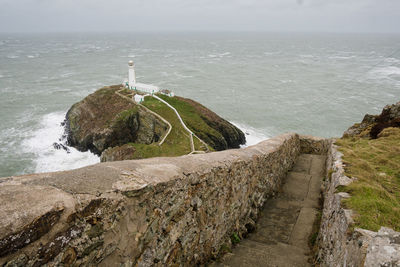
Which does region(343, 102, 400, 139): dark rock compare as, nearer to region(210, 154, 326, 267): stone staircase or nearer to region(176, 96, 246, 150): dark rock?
region(210, 154, 326, 267): stone staircase

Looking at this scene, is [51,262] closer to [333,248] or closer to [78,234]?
[78,234]

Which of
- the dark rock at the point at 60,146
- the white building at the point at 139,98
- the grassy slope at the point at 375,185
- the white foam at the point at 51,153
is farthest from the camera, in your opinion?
the white building at the point at 139,98

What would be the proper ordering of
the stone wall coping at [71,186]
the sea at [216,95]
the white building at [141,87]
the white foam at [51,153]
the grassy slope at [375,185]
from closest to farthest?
the stone wall coping at [71,186], the grassy slope at [375,185], the white foam at [51,153], the sea at [216,95], the white building at [141,87]

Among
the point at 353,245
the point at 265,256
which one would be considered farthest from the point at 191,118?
the point at 353,245

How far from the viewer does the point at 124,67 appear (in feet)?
327

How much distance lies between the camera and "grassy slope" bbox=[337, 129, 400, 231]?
5.28 m

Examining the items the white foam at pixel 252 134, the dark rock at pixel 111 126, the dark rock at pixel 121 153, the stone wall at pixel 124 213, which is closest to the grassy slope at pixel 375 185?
the stone wall at pixel 124 213

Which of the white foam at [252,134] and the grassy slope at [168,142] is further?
the white foam at [252,134]

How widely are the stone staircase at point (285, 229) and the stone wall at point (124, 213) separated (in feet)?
2.18

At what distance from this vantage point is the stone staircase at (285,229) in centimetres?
683

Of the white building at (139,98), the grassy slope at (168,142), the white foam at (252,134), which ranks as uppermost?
the white building at (139,98)

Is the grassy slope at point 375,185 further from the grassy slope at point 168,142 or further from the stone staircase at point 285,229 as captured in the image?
the grassy slope at point 168,142

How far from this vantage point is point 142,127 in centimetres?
4156

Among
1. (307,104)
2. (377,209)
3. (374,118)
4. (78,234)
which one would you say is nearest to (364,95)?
(307,104)
